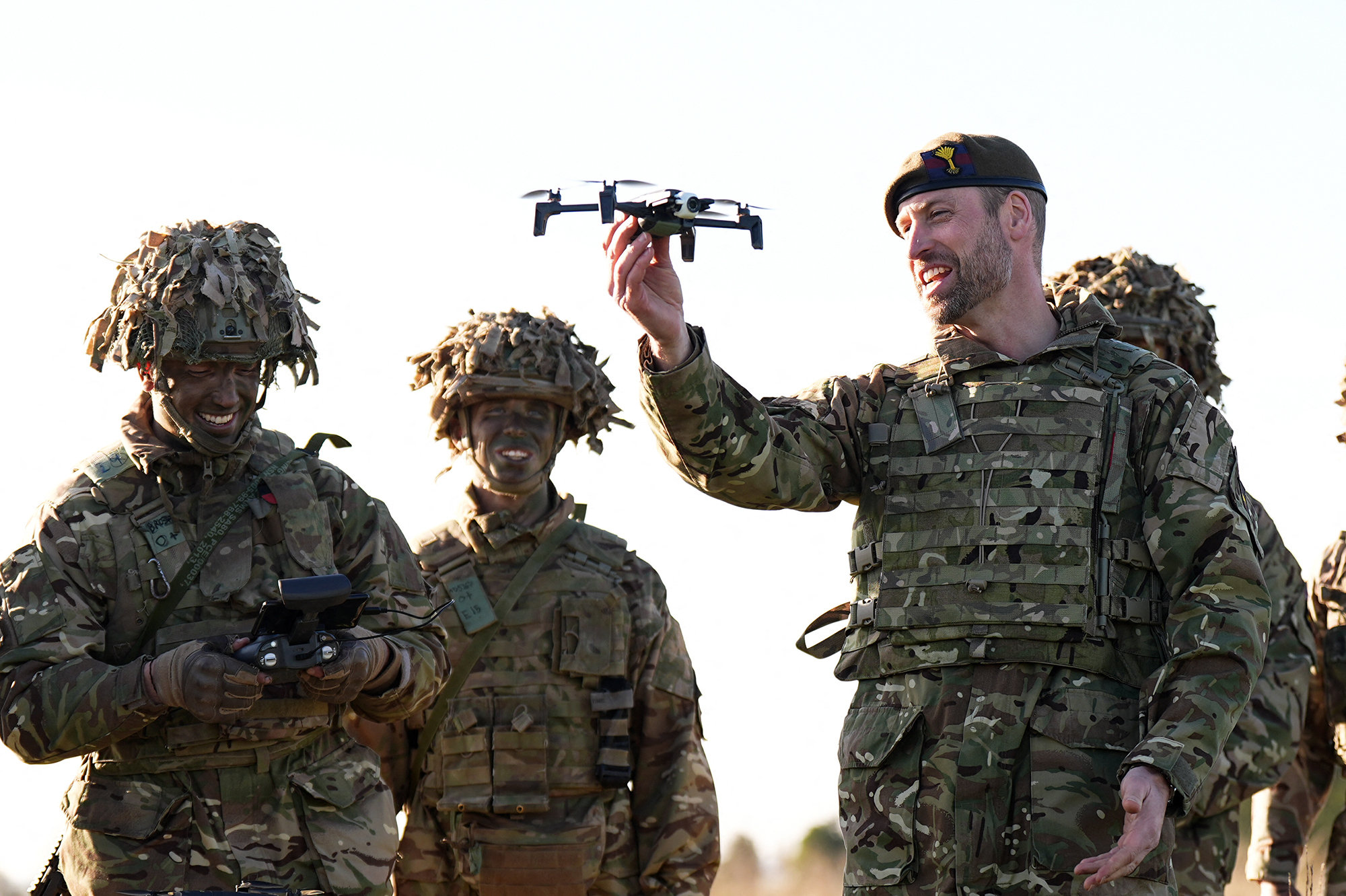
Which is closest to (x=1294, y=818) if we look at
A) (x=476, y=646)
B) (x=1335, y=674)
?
(x=1335, y=674)

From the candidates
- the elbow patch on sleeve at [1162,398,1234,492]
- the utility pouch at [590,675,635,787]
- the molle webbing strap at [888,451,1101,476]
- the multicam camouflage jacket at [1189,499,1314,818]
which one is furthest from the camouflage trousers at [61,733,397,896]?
the multicam camouflage jacket at [1189,499,1314,818]

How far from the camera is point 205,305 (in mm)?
7344

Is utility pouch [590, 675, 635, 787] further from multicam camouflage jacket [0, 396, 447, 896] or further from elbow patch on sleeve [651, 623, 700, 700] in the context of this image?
multicam camouflage jacket [0, 396, 447, 896]

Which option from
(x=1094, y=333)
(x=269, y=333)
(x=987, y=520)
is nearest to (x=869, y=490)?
(x=987, y=520)

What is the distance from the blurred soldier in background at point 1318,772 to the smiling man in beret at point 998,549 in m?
3.41

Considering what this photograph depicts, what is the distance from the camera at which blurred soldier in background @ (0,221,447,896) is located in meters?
6.99

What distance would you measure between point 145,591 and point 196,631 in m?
0.23

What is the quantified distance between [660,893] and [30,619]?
368 cm

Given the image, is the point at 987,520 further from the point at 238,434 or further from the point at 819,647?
the point at 238,434

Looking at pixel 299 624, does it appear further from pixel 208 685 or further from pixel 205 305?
pixel 205 305

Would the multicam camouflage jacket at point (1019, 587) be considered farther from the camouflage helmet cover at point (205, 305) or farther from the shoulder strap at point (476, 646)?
the shoulder strap at point (476, 646)

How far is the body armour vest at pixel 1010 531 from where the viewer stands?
6.29 m

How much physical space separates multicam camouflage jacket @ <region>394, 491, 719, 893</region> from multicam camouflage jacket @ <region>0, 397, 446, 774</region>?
2.06 m

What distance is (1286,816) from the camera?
9.63 m
